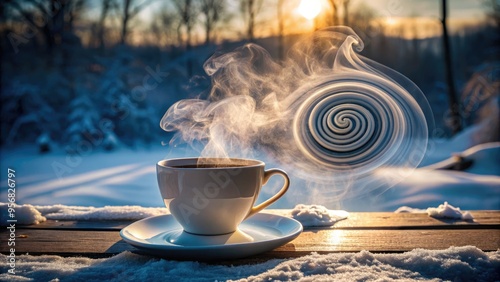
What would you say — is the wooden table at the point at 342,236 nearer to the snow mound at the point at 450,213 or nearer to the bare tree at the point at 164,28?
the snow mound at the point at 450,213

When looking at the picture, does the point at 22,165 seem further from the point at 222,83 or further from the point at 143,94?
the point at 222,83

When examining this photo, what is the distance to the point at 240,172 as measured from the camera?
2.96 ft

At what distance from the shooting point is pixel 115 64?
28.1 ft

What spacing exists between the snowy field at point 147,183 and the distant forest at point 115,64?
1.74 ft

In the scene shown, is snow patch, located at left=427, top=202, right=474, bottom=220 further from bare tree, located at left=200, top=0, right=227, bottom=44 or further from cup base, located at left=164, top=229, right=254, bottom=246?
bare tree, located at left=200, top=0, right=227, bottom=44

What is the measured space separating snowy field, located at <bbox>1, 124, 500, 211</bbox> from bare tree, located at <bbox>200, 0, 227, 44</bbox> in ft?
10.3

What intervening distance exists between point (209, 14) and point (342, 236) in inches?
362

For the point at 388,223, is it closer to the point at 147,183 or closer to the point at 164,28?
the point at 147,183

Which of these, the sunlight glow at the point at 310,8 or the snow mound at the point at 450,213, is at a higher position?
the sunlight glow at the point at 310,8

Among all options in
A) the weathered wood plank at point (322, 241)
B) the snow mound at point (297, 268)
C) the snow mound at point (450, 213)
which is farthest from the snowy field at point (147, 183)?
the snow mound at point (450, 213)

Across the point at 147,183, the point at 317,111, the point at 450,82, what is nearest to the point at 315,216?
the point at 317,111

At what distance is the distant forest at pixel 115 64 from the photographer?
8062mm

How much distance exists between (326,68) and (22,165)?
6406 millimetres

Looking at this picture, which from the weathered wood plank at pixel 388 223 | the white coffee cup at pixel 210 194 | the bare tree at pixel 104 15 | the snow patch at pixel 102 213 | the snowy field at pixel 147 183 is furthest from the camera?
the bare tree at pixel 104 15
